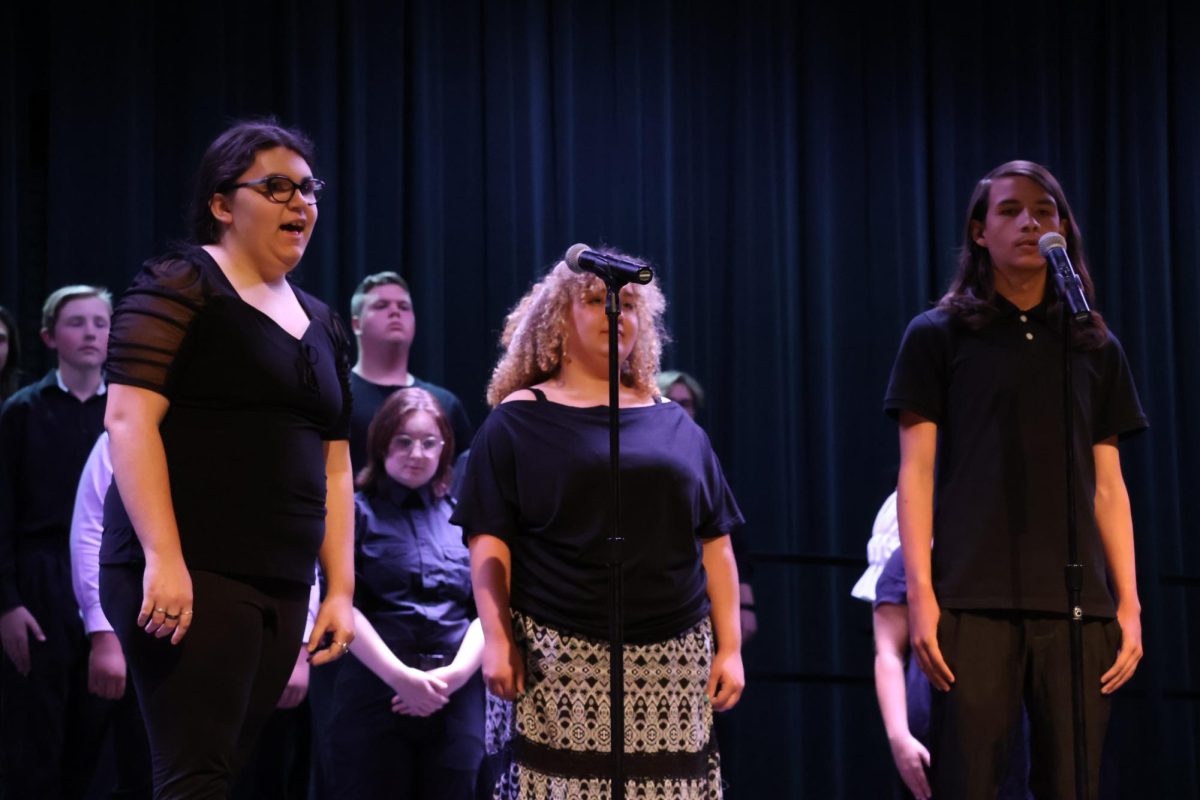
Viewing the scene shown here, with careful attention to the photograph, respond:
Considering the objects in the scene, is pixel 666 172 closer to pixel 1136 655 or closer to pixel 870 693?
pixel 870 693

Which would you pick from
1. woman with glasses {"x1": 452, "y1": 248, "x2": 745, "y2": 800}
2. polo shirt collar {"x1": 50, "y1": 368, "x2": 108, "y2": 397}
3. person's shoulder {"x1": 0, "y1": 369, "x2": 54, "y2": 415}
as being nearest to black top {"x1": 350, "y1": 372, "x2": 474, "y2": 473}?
polo shirt collar {"x1": 50, "y1": 368, "x2": 108, "y2": 397}

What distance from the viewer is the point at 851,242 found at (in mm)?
5656

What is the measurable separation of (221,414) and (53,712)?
2.04 m

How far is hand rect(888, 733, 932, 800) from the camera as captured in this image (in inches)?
122

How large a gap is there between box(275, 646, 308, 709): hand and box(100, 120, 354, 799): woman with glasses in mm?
674

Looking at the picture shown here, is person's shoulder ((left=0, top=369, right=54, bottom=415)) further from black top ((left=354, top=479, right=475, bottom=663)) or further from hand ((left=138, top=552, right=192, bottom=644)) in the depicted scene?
hand ((left=138, top=552, right=192, bottom=644))

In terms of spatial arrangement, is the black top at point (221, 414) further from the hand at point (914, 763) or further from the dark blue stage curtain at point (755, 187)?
the dark blue stage curtain at point (755, 187)

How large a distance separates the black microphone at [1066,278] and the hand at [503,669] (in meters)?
1.19

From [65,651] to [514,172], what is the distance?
7.59 ft

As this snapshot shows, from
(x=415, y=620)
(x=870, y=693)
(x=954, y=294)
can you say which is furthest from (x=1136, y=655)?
(x=870, y=693)

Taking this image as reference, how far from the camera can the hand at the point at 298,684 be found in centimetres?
310

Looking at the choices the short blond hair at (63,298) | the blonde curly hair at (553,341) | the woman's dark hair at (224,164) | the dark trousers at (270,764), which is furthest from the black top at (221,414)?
the short blond hair at (63,298)

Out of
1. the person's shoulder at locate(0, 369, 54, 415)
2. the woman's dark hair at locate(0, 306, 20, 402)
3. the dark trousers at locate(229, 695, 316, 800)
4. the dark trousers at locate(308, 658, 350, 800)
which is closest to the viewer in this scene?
the dark trousers at locate(308, 658, 350, 800)

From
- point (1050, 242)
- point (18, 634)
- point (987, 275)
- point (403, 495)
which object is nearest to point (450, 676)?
point (403, 495)
